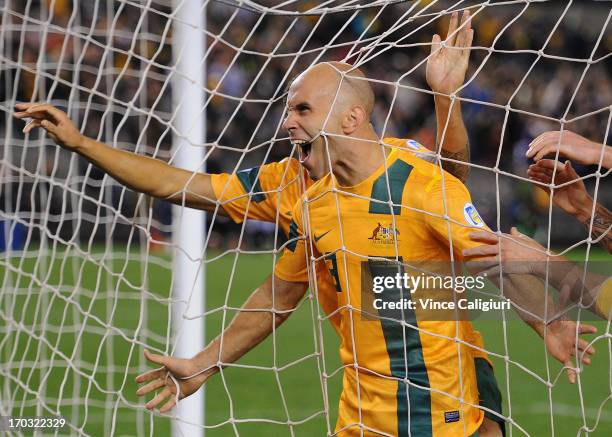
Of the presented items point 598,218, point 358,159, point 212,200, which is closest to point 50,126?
point 212,200

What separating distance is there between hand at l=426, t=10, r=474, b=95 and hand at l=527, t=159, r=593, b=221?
402mm

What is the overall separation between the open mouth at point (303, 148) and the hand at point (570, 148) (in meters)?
0.72

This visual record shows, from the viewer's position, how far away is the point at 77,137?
3584mm

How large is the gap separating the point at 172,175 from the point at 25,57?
8.33 meters

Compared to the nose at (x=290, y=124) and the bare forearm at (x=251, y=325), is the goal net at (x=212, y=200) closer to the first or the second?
the bare forearm at (x=251, y=325)

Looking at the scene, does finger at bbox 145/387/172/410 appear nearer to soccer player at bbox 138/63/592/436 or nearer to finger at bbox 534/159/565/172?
soccer player at bbox 138/63/592/436

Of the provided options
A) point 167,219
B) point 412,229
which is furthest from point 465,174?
point 167,219

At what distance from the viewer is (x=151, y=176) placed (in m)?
3.74

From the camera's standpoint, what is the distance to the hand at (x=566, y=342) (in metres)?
3.04

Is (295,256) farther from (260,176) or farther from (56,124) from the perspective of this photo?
(56,124)

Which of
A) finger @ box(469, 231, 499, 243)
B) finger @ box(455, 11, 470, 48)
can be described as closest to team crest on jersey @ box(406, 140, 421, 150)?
finger @ box(455, 11, 470, 48)

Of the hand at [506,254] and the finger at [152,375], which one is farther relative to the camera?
the finger at [152,375]

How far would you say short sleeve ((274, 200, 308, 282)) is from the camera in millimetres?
3557

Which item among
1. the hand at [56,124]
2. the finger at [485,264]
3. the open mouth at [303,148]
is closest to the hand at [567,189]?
the finger at [485,264]
